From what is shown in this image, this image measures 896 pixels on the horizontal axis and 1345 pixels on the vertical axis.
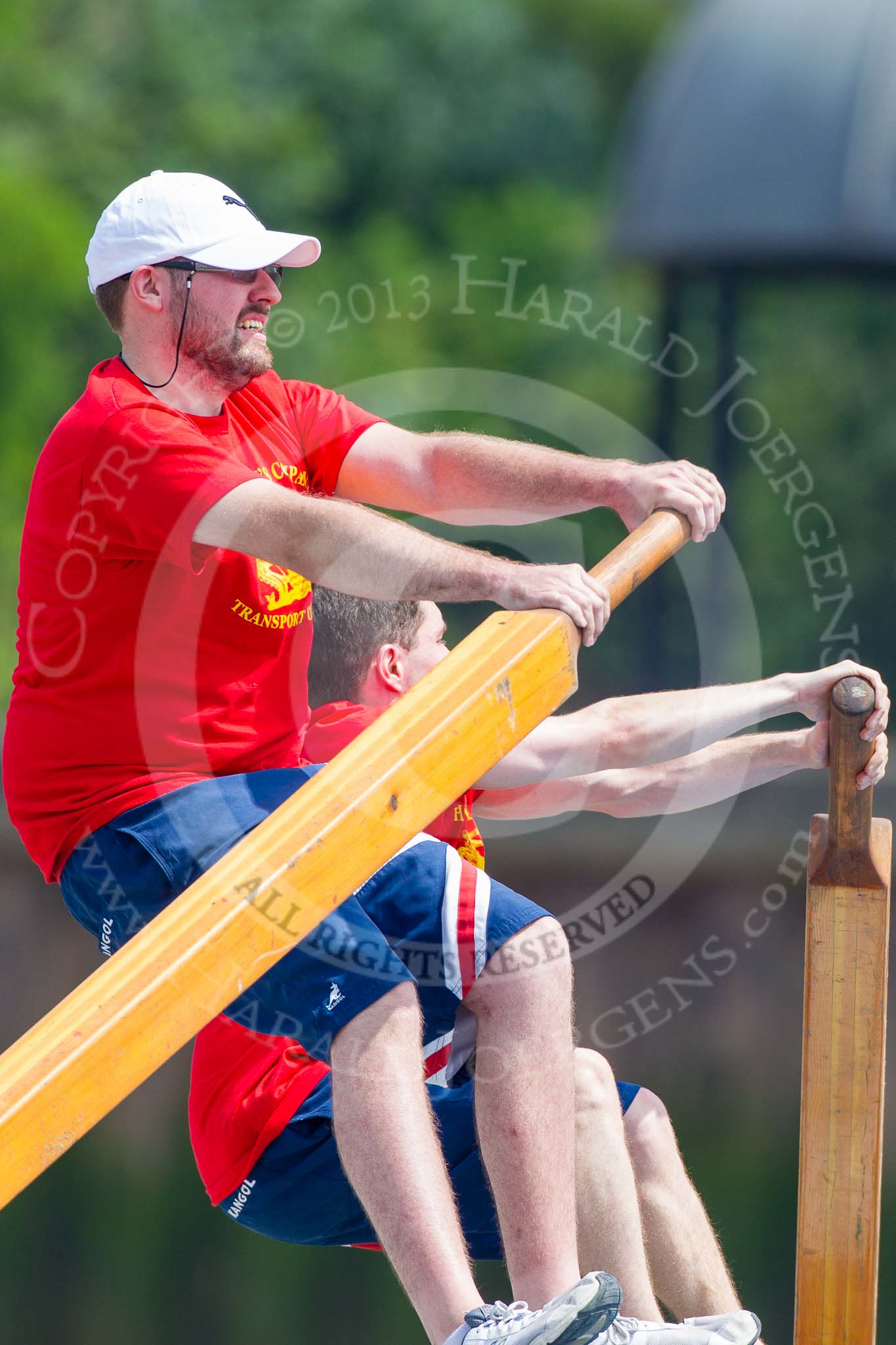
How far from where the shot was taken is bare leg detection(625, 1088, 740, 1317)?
2.55m

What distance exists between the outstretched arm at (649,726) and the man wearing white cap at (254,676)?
0.26 metres

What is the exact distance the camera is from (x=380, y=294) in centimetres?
1627

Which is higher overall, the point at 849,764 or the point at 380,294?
the point at 380,294

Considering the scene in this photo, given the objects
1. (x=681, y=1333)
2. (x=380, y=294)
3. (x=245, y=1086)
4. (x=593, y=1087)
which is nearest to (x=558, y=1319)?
(x=681, y=1333)

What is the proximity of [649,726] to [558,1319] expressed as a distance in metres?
1.02

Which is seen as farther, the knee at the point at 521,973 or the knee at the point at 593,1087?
the knee at the point at 593,1087

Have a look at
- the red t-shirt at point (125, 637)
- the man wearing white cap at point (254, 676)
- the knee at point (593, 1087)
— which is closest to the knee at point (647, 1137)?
the knee at point (593, 1087)

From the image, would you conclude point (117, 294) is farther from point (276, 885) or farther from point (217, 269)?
point (276, 885)

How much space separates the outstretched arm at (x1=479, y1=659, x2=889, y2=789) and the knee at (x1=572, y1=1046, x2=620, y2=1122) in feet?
1.66

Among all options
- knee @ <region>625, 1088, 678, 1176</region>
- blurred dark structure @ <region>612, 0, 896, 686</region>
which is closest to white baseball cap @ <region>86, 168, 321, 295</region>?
knee @ <region>625, 1088, 678, 1176</region>

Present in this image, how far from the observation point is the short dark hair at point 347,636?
3.02 metres

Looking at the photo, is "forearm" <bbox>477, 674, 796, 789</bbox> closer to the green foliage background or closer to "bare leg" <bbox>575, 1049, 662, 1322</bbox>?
"bare leg" <bbox>575, 1049, 662, 1322</bbox>

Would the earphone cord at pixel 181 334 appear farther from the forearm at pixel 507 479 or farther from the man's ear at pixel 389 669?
the man's ear at pixel 389 669

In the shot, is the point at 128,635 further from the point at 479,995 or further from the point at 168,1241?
the point at 168,1241
